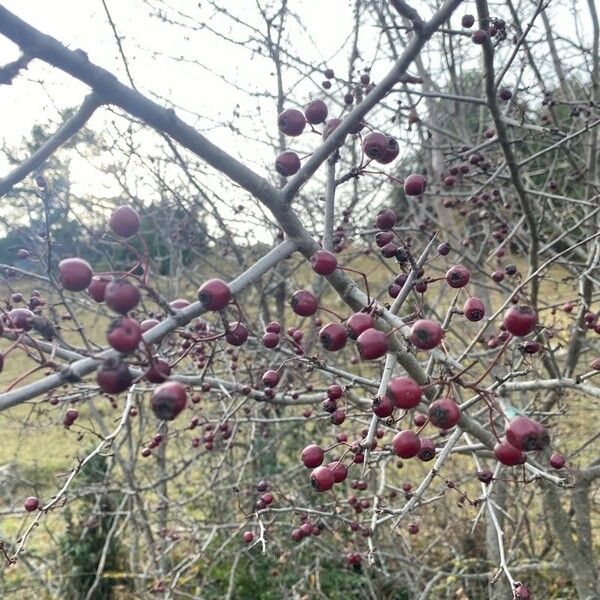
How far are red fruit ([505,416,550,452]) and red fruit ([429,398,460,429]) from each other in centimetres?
11

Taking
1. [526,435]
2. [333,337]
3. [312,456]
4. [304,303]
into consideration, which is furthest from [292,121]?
[526,435]

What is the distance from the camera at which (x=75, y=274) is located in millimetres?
1041

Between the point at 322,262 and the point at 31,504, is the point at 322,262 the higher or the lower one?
the higher one

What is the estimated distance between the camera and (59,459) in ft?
36.8

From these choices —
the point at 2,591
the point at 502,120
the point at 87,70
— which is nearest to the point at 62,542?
the point at 2,591

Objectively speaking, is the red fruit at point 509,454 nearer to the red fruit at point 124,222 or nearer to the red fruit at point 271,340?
the red fruit at point 271,340

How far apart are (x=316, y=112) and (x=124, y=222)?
2.30 ft

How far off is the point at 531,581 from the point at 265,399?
13.0 ft

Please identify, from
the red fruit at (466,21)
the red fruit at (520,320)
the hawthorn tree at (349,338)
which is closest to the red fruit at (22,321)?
the hawthorn tree at (349,338)

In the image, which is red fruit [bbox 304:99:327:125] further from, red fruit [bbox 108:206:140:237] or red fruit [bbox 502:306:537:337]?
red fruit [bbox 502:306:537:337]

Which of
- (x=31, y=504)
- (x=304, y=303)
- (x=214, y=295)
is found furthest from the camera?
(x=31, y=504)

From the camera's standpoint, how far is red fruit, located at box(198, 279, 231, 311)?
0.99m

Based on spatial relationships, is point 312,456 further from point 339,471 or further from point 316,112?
point 316,112

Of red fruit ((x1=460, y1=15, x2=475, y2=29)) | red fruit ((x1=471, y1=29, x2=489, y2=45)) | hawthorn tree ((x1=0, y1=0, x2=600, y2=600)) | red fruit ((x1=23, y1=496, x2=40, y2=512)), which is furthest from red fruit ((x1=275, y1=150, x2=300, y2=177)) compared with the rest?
red fruit ((x1=460, y1=15, x2=475, y2=29))
